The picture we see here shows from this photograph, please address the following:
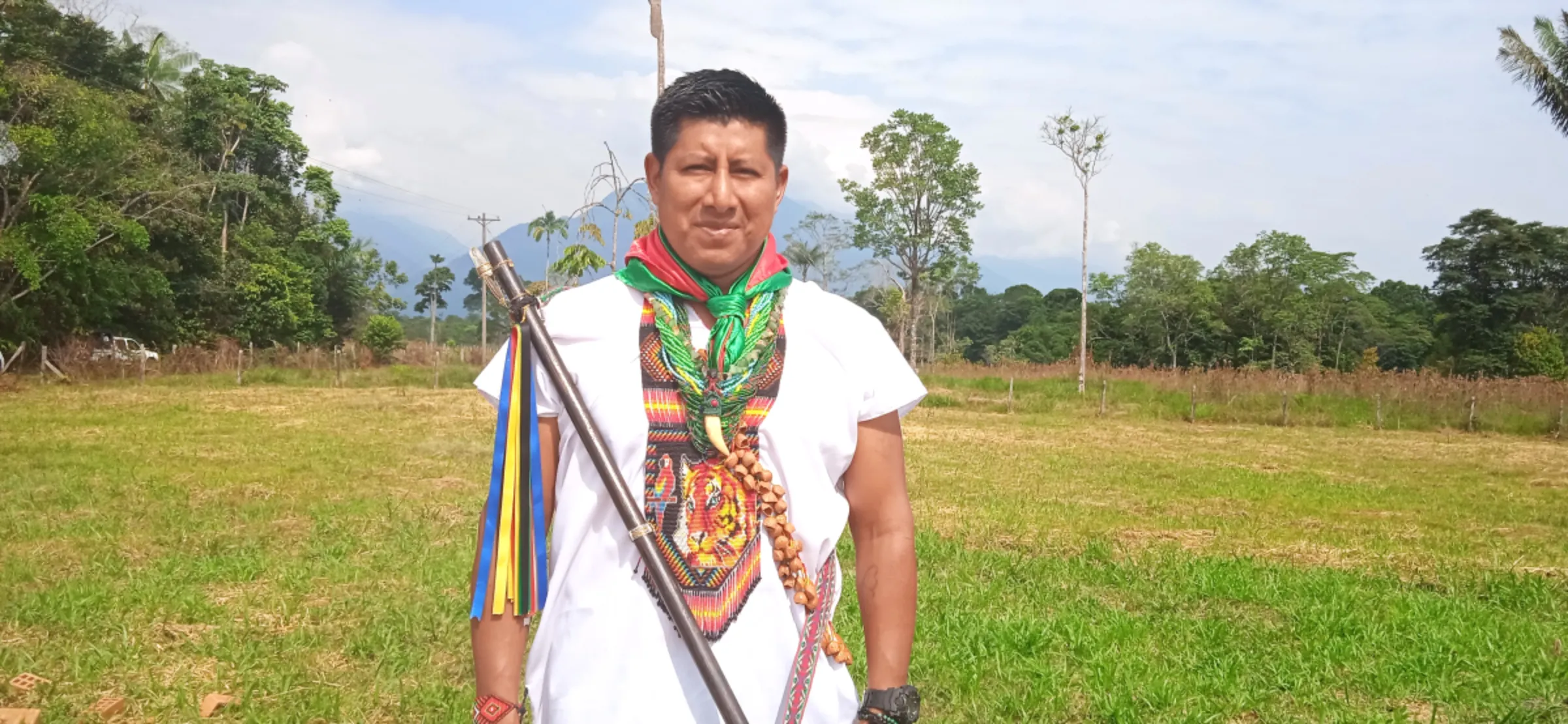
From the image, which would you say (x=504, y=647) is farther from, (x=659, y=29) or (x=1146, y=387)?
(x=1146, y=387)

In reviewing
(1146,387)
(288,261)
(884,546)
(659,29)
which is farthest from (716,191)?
(288,261)

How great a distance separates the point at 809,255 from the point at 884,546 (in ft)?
163

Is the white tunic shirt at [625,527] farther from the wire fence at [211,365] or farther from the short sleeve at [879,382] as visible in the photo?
the wire fence at [211,365]

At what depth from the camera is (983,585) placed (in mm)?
5688

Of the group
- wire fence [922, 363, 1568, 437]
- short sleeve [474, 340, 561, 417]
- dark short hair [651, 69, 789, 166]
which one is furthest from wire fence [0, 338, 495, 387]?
dark short hair [651, 69, 789, 166]

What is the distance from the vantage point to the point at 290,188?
33500 millimetres

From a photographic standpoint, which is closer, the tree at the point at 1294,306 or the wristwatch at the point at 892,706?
the wristwatch at the point at 892,706

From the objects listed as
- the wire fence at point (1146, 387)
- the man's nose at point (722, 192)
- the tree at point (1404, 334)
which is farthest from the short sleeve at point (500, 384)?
the tree at point (1404, 334)

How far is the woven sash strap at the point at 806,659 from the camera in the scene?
1.42m

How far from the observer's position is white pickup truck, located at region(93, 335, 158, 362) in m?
21.0

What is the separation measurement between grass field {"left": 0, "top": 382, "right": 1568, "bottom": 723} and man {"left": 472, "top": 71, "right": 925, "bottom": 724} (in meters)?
2.61

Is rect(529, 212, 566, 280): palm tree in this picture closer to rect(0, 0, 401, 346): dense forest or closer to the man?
the man

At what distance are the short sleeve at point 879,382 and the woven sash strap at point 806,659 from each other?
0.77ft

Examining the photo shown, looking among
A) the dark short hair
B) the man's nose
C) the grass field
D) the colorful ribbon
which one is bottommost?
the grass field
